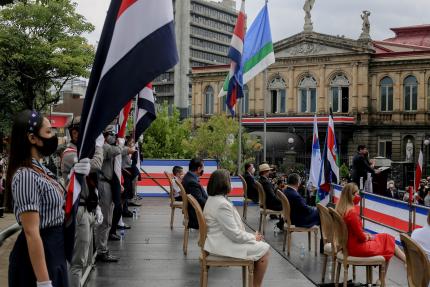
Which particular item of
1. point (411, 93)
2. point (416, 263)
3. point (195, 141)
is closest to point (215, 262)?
point (416, 263)

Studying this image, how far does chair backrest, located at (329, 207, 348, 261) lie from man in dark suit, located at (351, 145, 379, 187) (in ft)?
21.3

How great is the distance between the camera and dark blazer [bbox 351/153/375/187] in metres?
14.3

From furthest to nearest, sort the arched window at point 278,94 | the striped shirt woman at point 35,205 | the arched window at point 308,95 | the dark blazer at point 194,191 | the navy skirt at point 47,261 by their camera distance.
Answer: the arched window at point 278,94, the arched window at point 308,95, the dark blazer at point 194,191, the navy skirt at point 47,261, the striped shirt woman at point 35,205

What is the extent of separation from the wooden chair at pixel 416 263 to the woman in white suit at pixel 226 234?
175 cm

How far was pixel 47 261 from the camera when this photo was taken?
3.95 m

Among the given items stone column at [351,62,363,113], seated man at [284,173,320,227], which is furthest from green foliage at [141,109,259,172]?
seated man at [284,173,320,227]

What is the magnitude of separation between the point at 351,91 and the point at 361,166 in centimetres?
3979

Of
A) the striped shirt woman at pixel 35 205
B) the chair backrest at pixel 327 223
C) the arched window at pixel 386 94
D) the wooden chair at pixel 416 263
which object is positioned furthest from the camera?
the arched window at pixel 386 94

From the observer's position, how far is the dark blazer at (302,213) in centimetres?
1041

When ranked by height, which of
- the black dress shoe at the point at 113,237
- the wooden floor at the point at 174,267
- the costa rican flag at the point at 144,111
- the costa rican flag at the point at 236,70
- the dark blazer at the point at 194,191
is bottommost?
the wooden floor at the point at 174,267

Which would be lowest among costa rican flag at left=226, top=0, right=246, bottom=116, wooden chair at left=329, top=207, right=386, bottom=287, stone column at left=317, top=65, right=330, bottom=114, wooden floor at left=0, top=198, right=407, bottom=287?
wooden floor at left=0, top=198, right=407, bottom=287

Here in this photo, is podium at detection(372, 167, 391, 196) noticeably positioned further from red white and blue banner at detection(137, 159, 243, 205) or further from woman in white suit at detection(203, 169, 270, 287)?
woman in white suit at detection(203, 169, 270, 287)

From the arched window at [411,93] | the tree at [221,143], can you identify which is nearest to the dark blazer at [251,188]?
the tree at [221,143]

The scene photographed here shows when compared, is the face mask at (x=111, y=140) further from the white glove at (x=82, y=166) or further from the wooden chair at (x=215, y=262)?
the white glove at (x=82, y=166)
